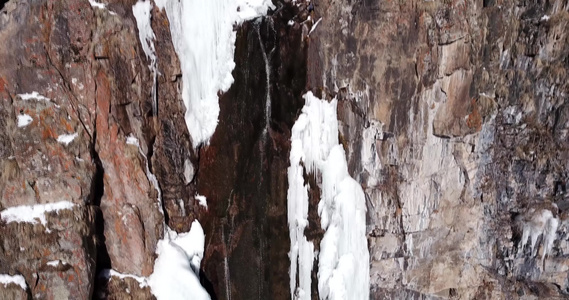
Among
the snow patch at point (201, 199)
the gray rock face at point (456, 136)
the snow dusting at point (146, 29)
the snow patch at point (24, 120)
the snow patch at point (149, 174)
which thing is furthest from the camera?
the snow patch at point (201, 199)

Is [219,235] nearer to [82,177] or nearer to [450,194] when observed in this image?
[82,177]

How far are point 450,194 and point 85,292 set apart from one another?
430 centimetres

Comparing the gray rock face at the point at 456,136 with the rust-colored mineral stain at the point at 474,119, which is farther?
the rust-colored mineral stain at the point at 474,119

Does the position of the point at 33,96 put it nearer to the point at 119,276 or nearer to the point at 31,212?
the point at 31,212

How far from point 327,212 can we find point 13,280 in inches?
133

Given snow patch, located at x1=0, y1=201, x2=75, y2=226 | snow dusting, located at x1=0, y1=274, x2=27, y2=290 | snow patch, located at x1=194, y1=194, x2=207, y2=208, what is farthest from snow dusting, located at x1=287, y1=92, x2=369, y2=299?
snow dusting, located at x1=0, y1=274, x2=27, y2=290

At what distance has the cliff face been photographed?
4152 mm

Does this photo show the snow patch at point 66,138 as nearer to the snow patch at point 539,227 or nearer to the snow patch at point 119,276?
the snow patch at point 119,276

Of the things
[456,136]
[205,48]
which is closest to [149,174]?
[205,48]

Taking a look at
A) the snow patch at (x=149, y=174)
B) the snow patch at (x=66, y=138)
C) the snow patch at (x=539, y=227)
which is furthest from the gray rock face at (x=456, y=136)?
the snow patch at (x=66, y=138)

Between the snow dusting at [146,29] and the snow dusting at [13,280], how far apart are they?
2.30 meters

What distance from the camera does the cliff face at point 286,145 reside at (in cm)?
415

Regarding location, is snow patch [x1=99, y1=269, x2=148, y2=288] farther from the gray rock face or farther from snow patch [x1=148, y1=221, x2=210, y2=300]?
the gray rock face

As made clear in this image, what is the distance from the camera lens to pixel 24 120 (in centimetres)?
405
